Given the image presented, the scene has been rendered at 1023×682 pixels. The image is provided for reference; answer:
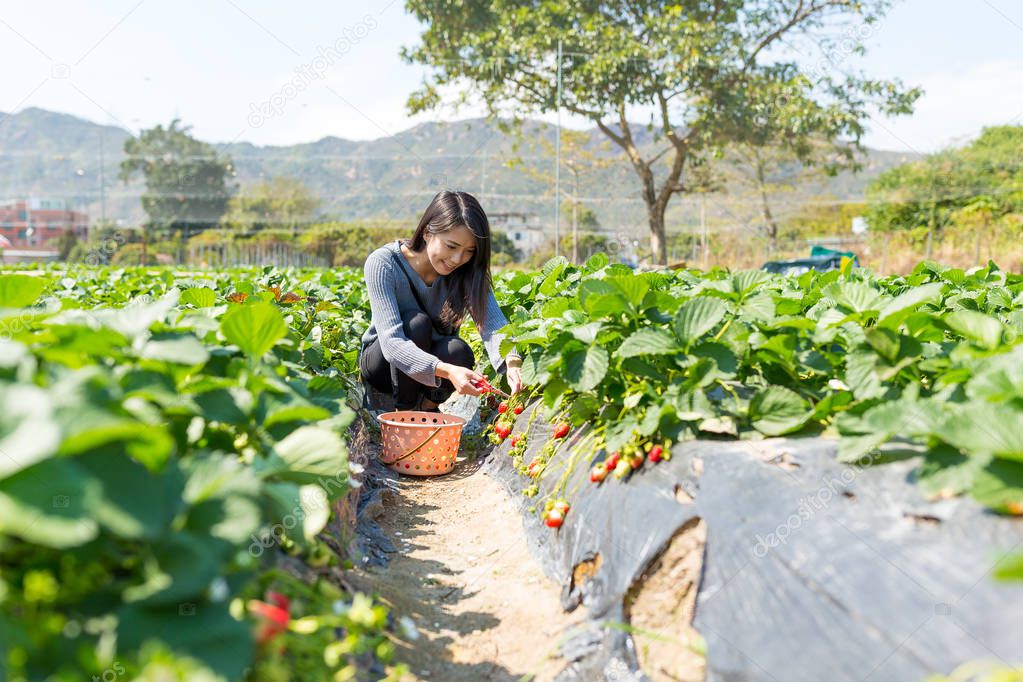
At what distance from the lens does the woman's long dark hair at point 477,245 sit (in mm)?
3156

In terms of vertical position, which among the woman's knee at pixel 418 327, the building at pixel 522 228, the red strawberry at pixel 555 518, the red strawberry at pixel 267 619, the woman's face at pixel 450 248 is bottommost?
the red strawberry at pixel 555 518

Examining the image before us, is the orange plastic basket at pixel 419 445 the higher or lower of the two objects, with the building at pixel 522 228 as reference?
lower

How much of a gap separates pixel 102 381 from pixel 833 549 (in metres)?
1.18

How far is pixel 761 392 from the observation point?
5.84ft

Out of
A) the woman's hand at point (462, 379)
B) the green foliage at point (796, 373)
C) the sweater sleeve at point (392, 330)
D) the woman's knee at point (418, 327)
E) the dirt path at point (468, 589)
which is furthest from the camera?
the woman's knee at point (418, 327)

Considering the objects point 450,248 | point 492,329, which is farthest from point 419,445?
point 450,248

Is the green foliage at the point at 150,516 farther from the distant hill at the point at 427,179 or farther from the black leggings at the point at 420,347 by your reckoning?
the distant hill at the point at 427,179

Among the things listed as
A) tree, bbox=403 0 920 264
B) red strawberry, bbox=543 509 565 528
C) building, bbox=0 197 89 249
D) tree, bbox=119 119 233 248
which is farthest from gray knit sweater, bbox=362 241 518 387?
building, bbox=0 197 89 249

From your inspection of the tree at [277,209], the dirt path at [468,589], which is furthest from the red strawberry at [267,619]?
the tree at [277,209]

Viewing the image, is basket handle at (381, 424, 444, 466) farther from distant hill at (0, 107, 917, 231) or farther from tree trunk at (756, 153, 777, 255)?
tree trunk at (756, 153, 777, 255)

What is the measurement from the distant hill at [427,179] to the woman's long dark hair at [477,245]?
41.3 feet

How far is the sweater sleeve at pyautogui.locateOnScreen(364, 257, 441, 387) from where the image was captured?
10.3ft

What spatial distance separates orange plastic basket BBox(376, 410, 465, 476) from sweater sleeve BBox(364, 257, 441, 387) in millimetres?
207

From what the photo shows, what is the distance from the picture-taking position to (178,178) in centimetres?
4300
